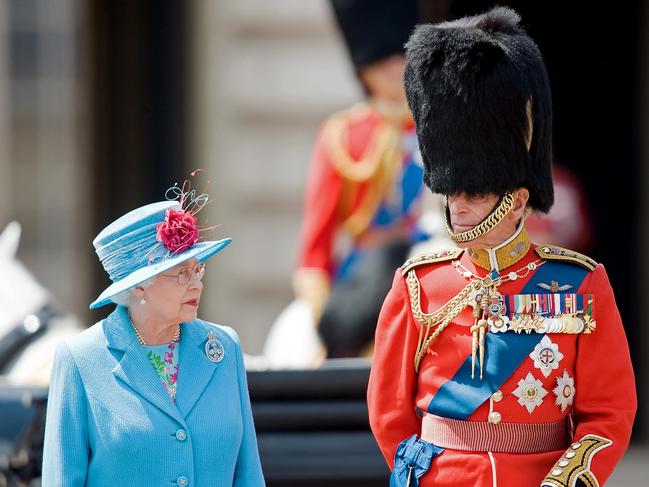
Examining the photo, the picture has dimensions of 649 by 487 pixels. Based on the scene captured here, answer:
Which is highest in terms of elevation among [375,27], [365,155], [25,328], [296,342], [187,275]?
[375,27]

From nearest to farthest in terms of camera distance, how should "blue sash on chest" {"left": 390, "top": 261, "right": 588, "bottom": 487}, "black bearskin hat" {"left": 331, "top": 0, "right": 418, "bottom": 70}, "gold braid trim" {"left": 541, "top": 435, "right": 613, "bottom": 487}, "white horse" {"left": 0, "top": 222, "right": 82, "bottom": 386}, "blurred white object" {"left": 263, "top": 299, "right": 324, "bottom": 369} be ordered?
1. "gold braid trim" {"left": 541, "top": 435, "right": 613, "bottom": 487}
2. "blue sash on chest" {"left": 390, "top": 261, "right": 588, "bottom": 487}
3. "white horse" {"left": 0, "top": 222, "right": 82, "bottom": 386}
4. "blurred white object" {"left": 263, "top": 299, "right": 324, "bottom": 369}
5. "black bearskin hat" {"left": 331, "top": 0, "right": 418, "bottom": 70}

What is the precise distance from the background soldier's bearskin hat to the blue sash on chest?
0.19 meters

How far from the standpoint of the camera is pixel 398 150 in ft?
17.0

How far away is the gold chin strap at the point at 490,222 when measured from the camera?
3012mm

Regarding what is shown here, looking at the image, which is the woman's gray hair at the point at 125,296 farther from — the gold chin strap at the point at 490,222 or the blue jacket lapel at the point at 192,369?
the gold chin strap at the point at 490,222

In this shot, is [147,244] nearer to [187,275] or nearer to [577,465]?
[187,275]

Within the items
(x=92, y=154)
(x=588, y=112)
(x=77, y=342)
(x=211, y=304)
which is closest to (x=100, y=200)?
(x=92, y=154)

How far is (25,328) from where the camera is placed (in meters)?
4.64

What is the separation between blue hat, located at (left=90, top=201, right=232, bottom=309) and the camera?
9.84 ft

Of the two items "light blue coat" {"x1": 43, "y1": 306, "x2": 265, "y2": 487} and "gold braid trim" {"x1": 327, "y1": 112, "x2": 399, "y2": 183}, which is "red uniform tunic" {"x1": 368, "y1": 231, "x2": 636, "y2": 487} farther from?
"gold braid trim" {"x1": 327, "y1": 112, "x2": 399, "y2": 183}

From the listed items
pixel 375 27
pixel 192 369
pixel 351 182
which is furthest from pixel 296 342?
pixel 192 369

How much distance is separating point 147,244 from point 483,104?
0.75m

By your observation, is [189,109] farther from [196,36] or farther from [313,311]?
[313,311]

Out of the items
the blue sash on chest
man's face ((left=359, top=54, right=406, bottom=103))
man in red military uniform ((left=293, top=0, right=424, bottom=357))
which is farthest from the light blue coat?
man's face ((left=359, top=54, right=406, bottom=103))
